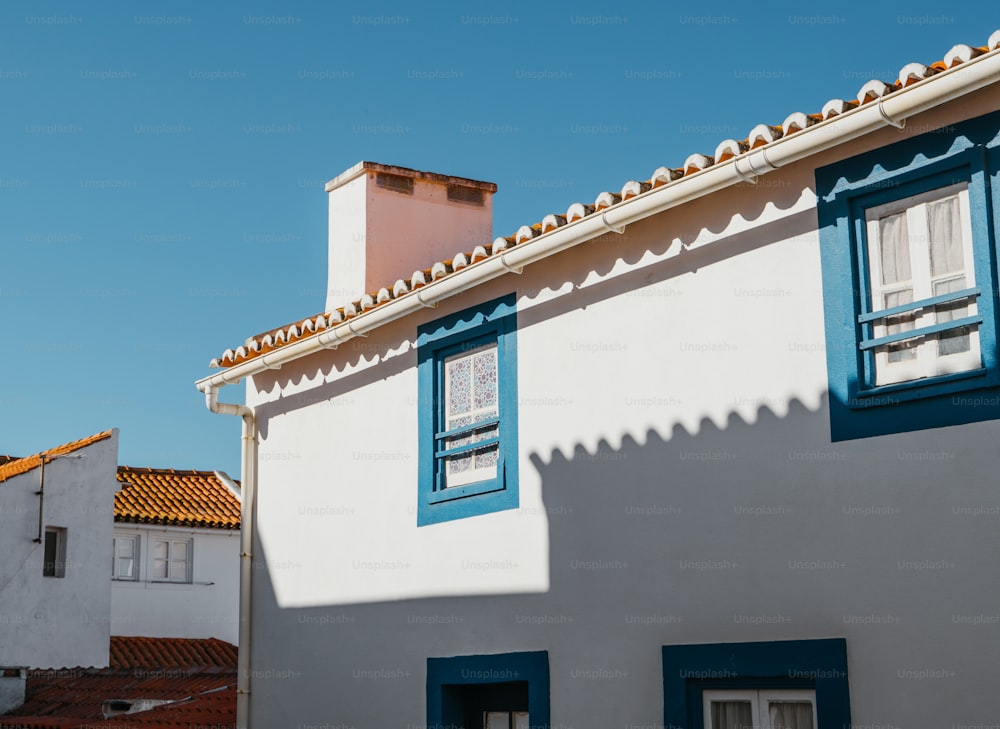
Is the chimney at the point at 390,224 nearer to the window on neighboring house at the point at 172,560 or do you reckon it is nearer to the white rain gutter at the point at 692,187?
the white rain gutter at the point at 692,187

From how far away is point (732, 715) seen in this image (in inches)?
322

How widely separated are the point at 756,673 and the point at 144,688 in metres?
14.8

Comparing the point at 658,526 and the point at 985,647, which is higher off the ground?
the point at 658,526

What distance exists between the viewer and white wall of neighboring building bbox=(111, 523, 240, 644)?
28.8 meters

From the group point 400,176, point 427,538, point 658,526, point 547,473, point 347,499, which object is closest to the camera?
point 658,526

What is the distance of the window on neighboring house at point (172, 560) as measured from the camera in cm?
2917

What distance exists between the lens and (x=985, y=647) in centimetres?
681

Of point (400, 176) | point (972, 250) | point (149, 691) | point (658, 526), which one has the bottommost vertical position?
point (149, 691)

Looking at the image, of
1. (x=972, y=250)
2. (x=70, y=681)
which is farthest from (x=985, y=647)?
(x=70, y=681)

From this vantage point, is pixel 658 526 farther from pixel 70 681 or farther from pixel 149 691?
pixel 70 681

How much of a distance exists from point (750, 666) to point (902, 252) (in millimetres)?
2521

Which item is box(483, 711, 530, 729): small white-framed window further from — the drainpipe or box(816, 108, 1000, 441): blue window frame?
box(816, 108, 1000, 441): blue window frame

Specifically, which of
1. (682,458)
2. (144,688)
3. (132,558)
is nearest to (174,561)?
(132,558)

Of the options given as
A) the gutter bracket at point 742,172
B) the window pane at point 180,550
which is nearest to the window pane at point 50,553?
the window pane at point 180,550
